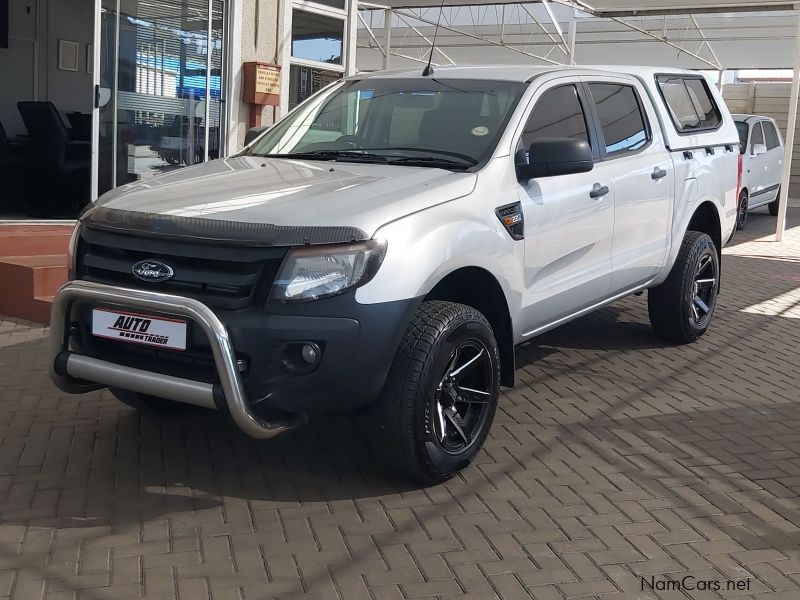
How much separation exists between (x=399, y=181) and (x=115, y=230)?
4.01ft

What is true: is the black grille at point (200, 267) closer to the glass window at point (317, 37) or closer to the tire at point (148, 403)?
the tire at point (148, 403)

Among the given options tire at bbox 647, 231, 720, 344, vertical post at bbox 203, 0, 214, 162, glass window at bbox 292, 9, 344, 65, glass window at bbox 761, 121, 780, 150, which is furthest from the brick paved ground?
glass window at bbox 761, 121, 780, 150

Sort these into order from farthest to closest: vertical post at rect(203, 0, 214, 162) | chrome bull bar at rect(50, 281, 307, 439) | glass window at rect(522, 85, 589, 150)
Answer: vertical post at rect(203, 0, 214, 162) → glass window at rect(522, 85, 589, 150) → chrome bull bar at rect(50, 281, 307, 439)

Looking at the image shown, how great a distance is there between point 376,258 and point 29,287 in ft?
13.6

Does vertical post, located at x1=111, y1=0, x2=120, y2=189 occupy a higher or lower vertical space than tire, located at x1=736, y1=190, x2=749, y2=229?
higher

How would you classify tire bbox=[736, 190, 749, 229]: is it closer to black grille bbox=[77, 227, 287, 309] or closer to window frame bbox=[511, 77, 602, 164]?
window frame bbox=[511, 77, 602, 164]

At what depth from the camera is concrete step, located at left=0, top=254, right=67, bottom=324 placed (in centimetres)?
676

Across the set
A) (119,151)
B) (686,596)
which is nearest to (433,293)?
(686,596)

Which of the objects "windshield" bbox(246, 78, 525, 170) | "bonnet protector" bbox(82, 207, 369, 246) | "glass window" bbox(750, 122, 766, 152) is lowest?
"bonnet protector" bbox(82, 207, 369, 246)

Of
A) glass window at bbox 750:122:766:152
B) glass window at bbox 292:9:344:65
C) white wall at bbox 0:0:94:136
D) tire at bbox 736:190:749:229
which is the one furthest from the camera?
glass window at bbox 750:122:766:152

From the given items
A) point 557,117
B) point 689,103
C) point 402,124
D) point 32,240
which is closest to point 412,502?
point 402,124

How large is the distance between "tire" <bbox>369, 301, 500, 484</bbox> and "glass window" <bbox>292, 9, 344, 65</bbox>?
7.02 metres

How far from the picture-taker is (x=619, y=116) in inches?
223

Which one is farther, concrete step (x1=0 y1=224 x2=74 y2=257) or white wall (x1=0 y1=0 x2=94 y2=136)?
white wall (x1=0 y1=0 x2=94 y2=136)
